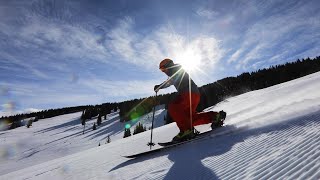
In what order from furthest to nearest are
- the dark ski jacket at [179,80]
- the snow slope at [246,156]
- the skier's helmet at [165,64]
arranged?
the skier's helmet at [165,64]
the dark ski jacket at [179,80]
the snow slope at [246,156]

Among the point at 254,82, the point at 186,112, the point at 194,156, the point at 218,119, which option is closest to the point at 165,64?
the point at 186,112

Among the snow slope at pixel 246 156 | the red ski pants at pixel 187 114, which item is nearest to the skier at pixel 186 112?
the red ski pants at pixel 187 114

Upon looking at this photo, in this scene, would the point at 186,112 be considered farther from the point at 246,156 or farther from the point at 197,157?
the point at 246,156

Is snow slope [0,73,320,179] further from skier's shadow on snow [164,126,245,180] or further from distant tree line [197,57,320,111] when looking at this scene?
distant tree line [197,57,320,111]

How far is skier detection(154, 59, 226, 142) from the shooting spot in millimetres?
4871

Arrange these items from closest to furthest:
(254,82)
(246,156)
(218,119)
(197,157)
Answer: (246,156) → (197,157) → (218,119) → (254,82)

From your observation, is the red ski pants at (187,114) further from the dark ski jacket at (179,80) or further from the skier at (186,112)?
the dark ski jacket at (179,80)

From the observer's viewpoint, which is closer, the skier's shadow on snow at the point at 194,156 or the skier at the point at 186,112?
the skier's shadow on snow at the point at 194,156

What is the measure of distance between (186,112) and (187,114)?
1.6 inches

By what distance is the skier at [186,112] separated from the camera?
4871 mm

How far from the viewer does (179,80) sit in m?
5.15

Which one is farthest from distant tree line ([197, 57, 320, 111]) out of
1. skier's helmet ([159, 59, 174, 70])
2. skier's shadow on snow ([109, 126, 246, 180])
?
skier's shadow on snow ([109, 126, 246, 180])

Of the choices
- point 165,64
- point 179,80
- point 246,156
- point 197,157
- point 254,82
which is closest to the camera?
point 246,156

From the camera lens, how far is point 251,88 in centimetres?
1889
